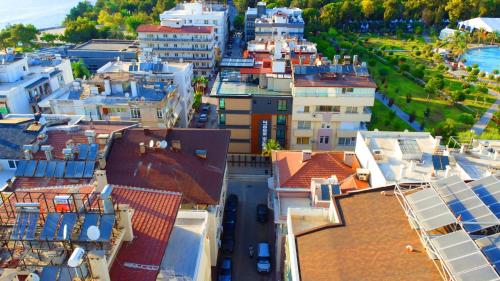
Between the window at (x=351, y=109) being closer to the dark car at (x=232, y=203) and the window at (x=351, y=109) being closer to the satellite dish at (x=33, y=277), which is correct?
the dark car at (x=232, y=203)

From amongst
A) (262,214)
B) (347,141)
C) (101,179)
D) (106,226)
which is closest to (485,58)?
(347,141)

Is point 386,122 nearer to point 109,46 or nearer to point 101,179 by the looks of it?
point 101,179

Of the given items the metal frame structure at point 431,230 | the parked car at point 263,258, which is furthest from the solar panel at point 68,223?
the parked car at point 263,258

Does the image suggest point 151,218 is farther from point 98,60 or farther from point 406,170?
point 98,60

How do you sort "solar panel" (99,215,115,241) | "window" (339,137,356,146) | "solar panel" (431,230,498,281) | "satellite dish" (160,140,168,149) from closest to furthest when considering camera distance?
"solar panel" (431,230,498,281) < "solar panel" (99,215,115,241) < "satellite dish" (160,140,168,149) < "window" (339,137,356,146)

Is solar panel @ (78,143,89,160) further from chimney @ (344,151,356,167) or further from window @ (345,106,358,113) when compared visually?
window @ (345,106,358,113)

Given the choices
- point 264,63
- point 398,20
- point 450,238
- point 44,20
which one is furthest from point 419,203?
point 44,20

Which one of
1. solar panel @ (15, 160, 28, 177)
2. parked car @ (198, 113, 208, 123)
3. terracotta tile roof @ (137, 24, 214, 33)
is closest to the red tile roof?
solar panel @ (15, 160, 28, 177)
